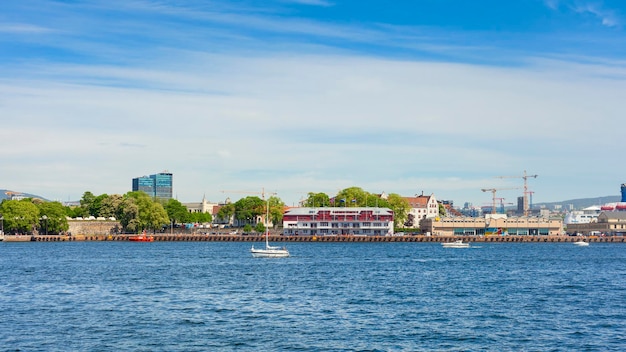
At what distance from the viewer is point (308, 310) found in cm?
4272

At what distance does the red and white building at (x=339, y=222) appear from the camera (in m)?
176

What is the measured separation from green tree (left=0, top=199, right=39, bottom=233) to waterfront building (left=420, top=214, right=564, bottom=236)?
293 feet

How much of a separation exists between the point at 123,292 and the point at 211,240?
110 meters

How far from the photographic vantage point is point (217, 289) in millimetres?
53219

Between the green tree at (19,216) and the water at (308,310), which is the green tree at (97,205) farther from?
the water at (308,310)

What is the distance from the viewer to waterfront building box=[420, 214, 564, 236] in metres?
193

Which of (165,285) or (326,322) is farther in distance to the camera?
(165,285)

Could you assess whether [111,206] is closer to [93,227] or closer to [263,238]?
[93,227]

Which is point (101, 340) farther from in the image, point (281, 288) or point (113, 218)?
point (113, 218)

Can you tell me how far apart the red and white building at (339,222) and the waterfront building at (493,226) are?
65.1 feet

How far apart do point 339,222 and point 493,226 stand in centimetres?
4153

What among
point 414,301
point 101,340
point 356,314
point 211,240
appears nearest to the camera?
point 101,340

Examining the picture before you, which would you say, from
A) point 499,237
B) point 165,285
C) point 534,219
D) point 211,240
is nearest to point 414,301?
point 165,285

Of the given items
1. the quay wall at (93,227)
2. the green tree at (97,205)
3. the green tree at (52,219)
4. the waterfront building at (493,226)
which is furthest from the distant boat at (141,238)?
the waterfront building at (493,226)
